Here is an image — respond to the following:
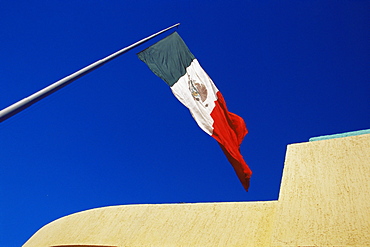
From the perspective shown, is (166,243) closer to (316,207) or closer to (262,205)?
(262,205)

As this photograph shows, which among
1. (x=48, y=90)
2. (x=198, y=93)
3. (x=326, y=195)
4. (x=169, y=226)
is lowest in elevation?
(x=326, y=195)

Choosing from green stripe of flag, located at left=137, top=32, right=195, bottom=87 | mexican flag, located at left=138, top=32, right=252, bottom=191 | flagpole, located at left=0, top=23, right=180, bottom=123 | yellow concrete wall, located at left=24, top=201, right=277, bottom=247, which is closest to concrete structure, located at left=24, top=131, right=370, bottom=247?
yellow concrete wall, located at left=24, top=201, right=277, bottom=247

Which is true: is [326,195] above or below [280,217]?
below

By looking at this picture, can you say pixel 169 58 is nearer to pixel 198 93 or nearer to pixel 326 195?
pixel 198 93

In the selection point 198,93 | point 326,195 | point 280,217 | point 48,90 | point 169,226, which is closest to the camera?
point 48,90

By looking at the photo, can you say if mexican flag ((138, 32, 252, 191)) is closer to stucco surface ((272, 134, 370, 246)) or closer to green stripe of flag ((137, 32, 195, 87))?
green stripe of flag ((137, 32, 195, 87))

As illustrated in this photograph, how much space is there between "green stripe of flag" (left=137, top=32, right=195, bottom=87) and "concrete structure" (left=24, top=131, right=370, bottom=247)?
112 inches

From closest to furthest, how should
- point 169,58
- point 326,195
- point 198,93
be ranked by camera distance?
point 326,195, point 169,58, point 198,93

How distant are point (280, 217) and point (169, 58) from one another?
14.9ft

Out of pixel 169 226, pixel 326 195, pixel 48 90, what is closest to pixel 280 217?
pixel 326 195

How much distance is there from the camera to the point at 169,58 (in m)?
7.62

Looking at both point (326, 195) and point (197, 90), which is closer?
point (326, 195)

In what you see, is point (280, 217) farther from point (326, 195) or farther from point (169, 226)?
point (169, 226)

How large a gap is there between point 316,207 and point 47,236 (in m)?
3.73
